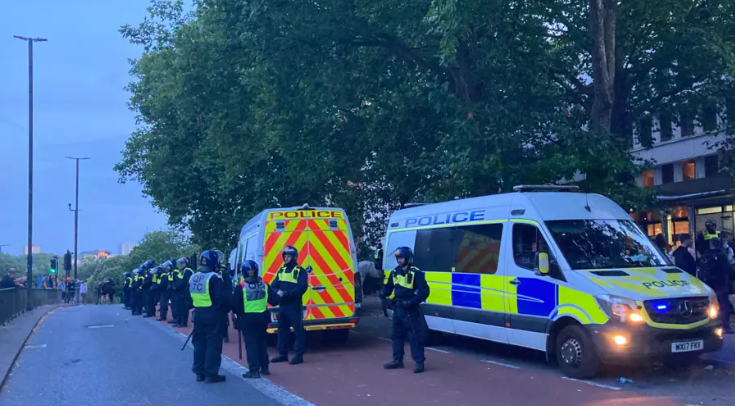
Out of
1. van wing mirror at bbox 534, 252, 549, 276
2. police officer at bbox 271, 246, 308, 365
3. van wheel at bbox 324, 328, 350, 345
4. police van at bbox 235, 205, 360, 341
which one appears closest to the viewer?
van wing mirror at bbox 534, 252, 549, 276

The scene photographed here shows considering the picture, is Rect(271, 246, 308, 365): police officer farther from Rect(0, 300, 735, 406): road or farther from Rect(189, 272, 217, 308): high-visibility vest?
Rect(189, 272, 217, 308): high-visibility vest

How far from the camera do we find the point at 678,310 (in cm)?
930

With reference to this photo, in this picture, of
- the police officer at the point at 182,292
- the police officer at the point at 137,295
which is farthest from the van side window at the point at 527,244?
the police officer at the point at 137,295

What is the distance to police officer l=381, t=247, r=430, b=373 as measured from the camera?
10812 mm

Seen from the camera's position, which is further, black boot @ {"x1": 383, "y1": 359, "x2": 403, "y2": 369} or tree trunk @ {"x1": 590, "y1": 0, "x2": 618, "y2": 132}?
tree trunk @ {"x1": 590, "y1": 0, "x2": 618, "y2": 132}

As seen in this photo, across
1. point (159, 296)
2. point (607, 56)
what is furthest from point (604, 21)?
point (159, 296)

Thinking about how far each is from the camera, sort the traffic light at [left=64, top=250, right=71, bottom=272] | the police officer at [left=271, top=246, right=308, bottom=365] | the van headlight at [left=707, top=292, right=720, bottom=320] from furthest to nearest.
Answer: the traffic light at [left=64, top=250, right=71, bottom=272], the police officer at [left=271, top=246, right=308, bottom=365], the van headlight at [left=707, top=292, right=720, bottom=320]

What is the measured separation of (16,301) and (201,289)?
18047 mm

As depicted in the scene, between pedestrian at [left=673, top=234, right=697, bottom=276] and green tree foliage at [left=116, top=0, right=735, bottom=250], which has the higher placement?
green tree foliage at [left=116, top=0, right=735, bottom=250]

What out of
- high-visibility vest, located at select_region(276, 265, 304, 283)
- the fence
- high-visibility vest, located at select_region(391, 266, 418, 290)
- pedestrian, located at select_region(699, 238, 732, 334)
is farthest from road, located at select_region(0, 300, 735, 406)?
the fence

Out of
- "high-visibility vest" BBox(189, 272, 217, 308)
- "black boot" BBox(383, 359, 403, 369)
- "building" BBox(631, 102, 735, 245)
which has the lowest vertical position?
"black boot" BBox(383, 359, 403, 369)

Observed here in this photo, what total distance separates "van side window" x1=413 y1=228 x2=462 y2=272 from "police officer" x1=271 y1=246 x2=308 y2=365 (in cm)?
250

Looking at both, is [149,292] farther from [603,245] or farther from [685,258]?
[603,245]

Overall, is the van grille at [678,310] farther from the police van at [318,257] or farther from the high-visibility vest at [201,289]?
the police van at [318,257]
